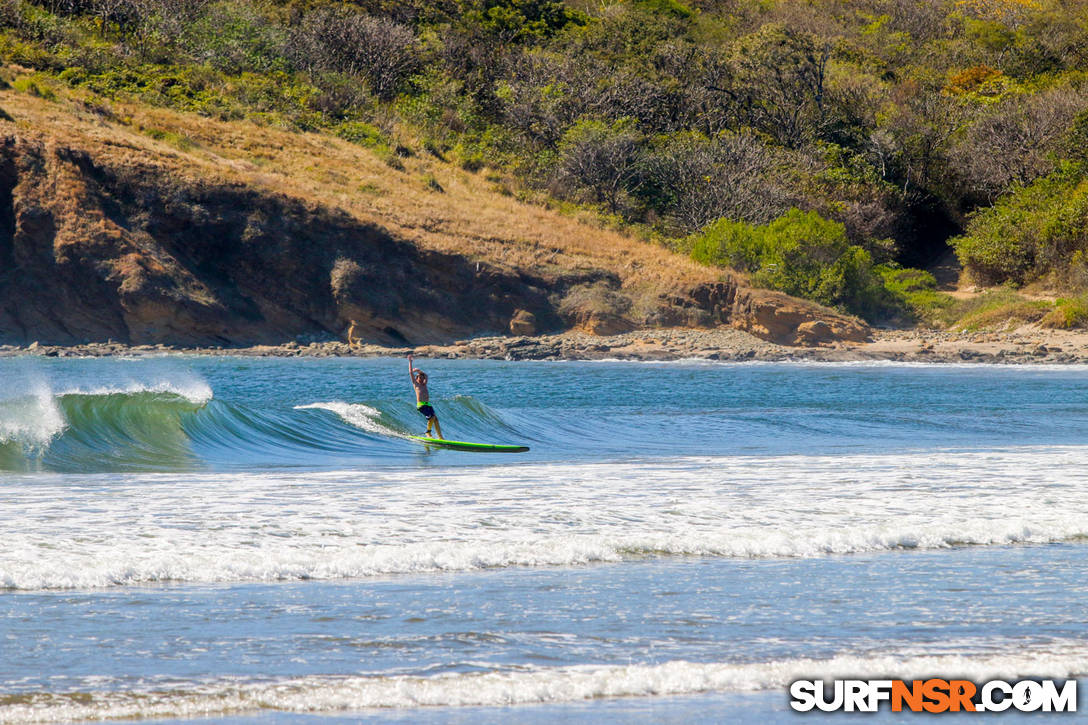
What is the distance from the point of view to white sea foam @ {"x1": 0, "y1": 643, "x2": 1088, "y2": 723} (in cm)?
550

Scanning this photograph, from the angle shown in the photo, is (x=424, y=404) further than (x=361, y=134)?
No

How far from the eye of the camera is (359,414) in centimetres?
2005

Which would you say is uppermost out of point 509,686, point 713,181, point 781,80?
point 781,80

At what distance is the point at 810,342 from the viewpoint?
41781 mm

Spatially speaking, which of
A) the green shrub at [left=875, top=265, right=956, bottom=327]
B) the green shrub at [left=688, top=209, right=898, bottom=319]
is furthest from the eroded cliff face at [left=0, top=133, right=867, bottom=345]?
the green shrub at [left=875, top=265, right=956, bottom=327]

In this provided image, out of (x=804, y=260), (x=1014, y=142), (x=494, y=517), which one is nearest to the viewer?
(x=494, y=517)

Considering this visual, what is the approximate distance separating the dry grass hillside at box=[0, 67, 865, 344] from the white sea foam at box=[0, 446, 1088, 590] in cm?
2727

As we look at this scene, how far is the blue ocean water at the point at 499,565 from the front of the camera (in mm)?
5875

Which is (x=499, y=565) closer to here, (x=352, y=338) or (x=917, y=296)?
(x=352, y=338)

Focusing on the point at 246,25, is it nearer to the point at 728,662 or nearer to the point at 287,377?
the point at 287,377

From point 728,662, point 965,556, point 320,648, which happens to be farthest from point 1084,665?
point 320,648

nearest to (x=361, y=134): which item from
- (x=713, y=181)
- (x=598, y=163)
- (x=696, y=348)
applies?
(x=598, y=163)

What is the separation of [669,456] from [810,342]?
26.6 m

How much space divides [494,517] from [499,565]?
6.38 feet
